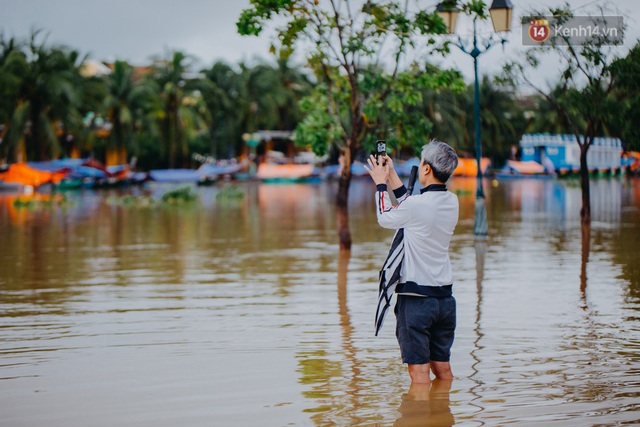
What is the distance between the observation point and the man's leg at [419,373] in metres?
6.03

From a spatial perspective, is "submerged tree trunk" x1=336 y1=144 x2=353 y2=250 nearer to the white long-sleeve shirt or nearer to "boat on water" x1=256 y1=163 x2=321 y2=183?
the white long-sleeve shirt

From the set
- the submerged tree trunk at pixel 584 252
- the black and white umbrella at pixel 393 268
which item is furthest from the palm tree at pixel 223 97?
the black and white umbrella at pixel 393 268

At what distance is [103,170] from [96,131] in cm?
444

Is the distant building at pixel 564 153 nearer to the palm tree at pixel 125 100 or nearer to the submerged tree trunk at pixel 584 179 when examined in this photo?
the palm tree at pixel 125 100

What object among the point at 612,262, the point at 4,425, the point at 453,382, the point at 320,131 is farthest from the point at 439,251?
the point at 320,131

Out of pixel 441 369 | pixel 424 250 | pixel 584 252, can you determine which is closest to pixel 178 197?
pixel 584 252

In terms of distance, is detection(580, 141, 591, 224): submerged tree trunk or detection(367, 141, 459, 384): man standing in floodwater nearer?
detection(367, 141, 459, 384): man standing in floodwater

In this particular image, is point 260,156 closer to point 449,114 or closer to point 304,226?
point 449,114

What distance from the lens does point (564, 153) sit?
6981 cm

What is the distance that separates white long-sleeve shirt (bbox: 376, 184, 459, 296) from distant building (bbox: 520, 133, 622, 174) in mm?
60800

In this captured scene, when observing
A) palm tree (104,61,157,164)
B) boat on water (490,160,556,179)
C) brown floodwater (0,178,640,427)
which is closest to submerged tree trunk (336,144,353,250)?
brown floodwater (0,178,640,427)

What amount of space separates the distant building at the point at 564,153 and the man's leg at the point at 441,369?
60.4 metres

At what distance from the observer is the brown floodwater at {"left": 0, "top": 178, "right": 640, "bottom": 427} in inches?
241

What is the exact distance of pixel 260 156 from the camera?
81562 millimetres
